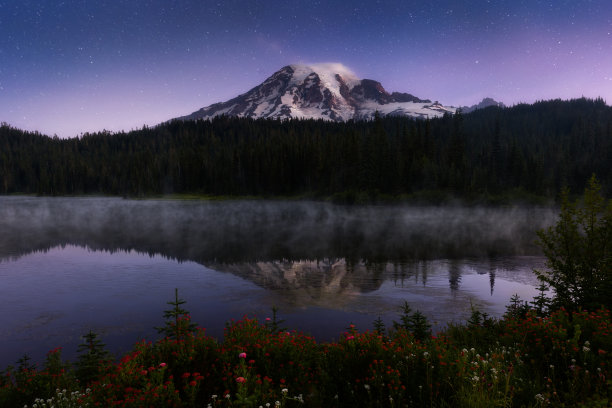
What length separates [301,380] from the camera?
21.0 ft

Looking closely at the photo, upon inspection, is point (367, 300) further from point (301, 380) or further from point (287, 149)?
point (287, 149)

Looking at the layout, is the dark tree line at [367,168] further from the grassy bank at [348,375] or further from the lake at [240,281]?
the grassy bank at [348,375]

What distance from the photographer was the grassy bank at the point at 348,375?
5398 millimetres

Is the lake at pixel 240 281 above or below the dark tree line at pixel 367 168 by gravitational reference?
below

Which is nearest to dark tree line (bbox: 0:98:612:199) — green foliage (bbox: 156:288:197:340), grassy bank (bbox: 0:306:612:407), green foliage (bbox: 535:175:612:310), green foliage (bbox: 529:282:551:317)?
green foliage (bbox: 529:282:551:317)

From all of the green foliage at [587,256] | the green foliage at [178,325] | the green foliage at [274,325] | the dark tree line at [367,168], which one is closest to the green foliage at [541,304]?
the green foliage at [587,256]

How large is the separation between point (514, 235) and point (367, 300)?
30.9 meters

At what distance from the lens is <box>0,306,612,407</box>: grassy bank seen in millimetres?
5398

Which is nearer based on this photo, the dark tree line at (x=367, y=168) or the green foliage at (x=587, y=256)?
the green foliage at (x=587, y=256)

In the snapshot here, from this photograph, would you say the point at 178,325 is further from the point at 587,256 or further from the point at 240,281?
the point at 587,256

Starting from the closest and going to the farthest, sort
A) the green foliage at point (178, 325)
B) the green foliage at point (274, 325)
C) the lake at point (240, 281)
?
the green foliage at point (178, 325) < the green foliage at point (274, 325) < the lake at point (240, 281)

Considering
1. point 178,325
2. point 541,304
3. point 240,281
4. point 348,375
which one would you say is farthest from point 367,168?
point 348,375

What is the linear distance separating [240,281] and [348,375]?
1450 centimetres

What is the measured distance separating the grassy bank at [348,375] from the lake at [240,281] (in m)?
5.13
